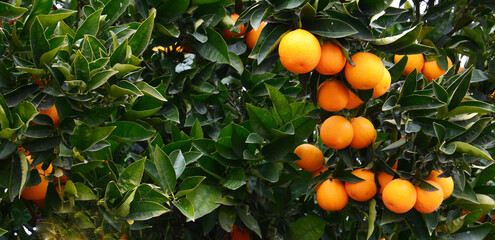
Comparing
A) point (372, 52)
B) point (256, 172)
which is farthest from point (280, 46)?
point (256, 172)

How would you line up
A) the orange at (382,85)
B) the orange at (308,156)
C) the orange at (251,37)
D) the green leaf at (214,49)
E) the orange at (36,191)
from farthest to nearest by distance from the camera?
1. the orange at (251,37)
2. the green leaf at (214,49)
3. the orange at (308,156)
4. the orange at (36,191)
5. the orange at (382,85)

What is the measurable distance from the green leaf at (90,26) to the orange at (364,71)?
2.42 ft

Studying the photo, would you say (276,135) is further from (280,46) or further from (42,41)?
(42,41)

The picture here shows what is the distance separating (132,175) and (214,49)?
67 cm

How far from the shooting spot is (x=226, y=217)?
→ 6.21ft

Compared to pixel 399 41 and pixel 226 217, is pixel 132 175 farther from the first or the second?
pixel 399 41

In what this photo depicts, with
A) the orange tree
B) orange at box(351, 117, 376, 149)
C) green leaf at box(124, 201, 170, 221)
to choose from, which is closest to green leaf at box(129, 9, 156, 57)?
the orange tree

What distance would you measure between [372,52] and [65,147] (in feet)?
3.05

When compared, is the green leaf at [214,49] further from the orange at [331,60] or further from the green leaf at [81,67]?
the green leaf at [81,67]

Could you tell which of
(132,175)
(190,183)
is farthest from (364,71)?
(132,175)

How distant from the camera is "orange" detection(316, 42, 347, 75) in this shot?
5.21 ft

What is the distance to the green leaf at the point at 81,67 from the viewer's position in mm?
1513

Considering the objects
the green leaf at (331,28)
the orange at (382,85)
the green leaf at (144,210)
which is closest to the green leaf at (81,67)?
the green leaf at (144,210)

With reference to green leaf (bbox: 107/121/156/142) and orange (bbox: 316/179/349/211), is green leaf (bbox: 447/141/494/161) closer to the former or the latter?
orange (bbox: 316/179/349/211)
